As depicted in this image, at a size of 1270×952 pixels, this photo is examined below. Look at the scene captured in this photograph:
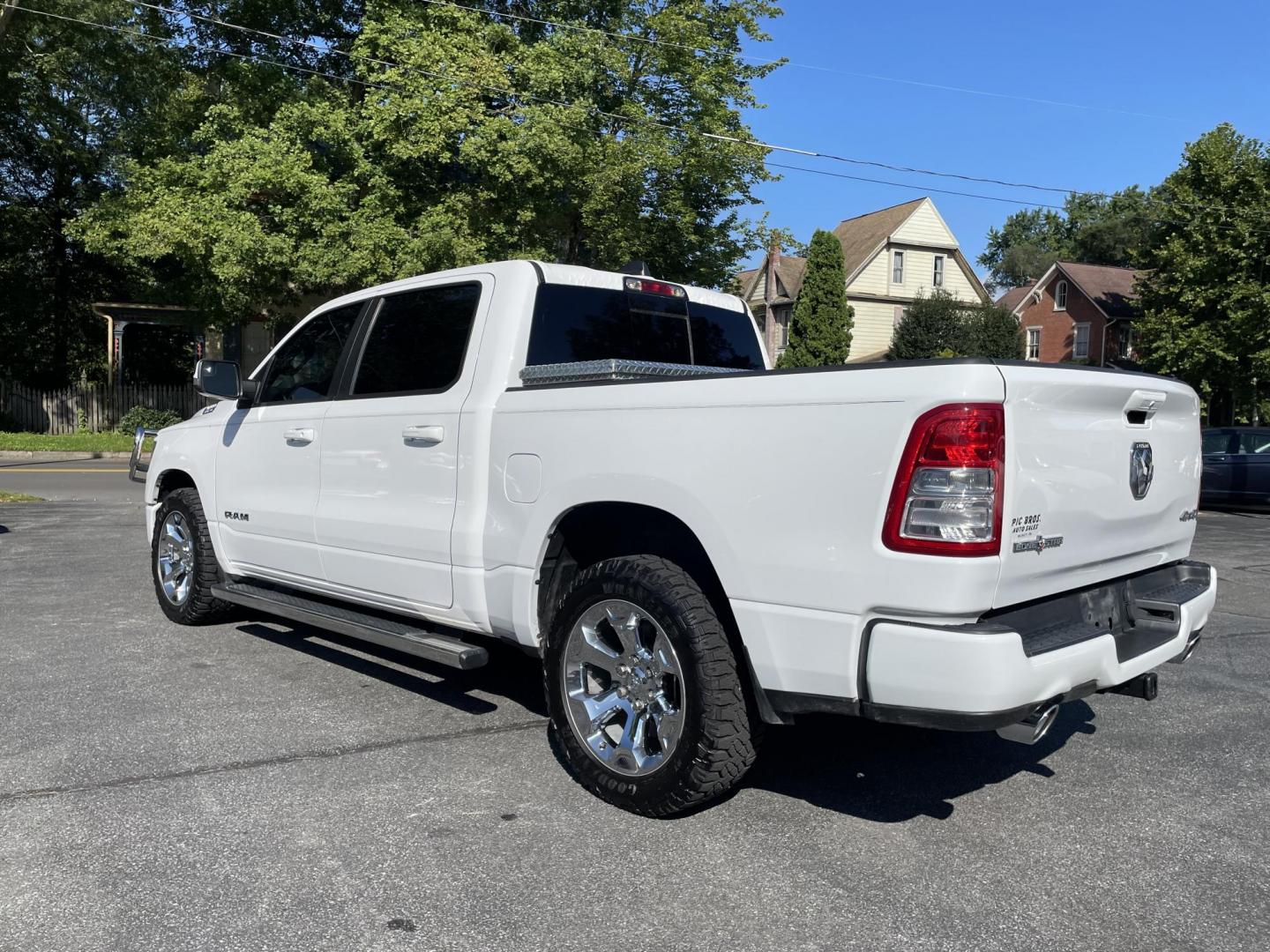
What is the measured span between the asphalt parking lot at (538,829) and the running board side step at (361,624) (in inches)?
14.9

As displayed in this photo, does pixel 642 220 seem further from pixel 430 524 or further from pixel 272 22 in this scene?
pixel 430 524

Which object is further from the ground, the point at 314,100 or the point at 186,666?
the point at 314,100

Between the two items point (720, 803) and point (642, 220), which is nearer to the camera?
point (720, 803)

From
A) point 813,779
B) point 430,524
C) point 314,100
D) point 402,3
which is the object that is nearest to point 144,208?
point 314,100

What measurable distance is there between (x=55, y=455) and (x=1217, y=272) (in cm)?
3218

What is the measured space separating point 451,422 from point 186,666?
7.63 ft

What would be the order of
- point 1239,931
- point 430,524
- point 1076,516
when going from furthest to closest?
point 430,524
point 1076,516
point 1239,931

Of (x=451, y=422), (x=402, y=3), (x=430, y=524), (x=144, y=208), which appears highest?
(x=402, y=3)

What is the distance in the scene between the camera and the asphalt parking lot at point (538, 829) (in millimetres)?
2852

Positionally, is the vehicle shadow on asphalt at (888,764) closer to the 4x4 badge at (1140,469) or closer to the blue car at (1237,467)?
the 4x4 badge at (1140,469)

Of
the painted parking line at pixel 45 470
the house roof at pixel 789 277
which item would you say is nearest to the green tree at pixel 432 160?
the painted parking line at pixel 45 470

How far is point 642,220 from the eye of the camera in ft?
72.4

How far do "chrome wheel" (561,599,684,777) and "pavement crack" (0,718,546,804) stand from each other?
829mm

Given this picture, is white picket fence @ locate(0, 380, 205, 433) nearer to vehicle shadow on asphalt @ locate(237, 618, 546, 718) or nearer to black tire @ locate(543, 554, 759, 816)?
vehicle shadow on asphalt @ locate(237, 618, 546, 718)
